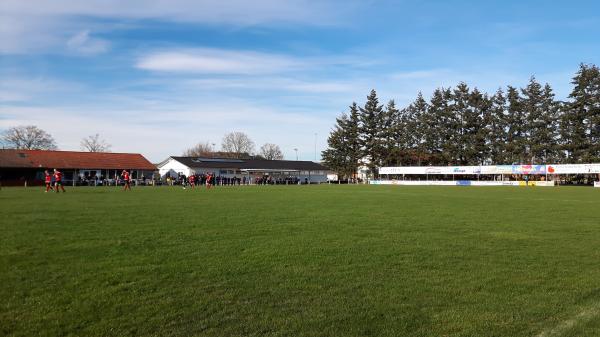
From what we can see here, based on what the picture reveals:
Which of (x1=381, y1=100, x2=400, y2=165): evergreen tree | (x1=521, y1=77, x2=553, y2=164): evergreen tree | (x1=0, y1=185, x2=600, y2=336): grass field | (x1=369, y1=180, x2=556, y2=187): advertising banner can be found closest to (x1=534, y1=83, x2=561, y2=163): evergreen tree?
(x1=521, y1=77, x2=553, y2=164): evergreen tree

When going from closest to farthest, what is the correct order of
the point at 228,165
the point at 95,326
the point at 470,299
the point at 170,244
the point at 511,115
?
the point at 95,326
the point at 470,299
the point at 170,244
the point at 511,115
the point at 228,165

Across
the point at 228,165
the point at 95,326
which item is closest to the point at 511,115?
the point at 228,165

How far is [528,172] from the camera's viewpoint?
72375mm

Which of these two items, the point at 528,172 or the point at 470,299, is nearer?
the point at 470,299

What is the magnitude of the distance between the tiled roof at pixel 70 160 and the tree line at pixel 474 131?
3960 centimetres

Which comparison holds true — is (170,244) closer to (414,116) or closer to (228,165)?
(228,165)

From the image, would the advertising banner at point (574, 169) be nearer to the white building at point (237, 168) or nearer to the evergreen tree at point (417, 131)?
the evergreen tree at point (417, 131)

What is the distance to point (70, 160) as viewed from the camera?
227ft

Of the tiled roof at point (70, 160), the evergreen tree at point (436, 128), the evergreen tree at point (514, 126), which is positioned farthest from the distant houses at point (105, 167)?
the evergreen tree at point (514, 126)

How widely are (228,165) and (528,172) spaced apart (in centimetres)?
5245

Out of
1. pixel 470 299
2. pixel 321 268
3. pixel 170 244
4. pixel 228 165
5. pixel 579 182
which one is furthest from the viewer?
pixel 228 165

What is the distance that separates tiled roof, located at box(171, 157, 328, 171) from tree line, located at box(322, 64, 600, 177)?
34.6 ft

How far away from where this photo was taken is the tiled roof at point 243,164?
3467 inches

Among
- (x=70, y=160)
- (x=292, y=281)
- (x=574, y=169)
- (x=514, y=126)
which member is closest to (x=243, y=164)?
(x=70, y=160)
